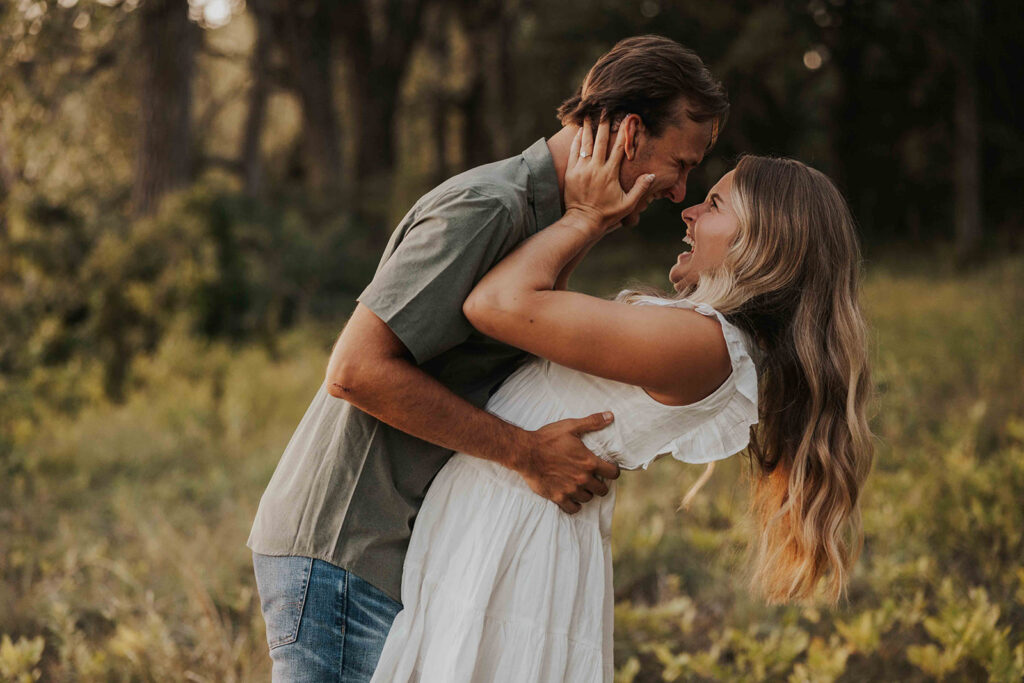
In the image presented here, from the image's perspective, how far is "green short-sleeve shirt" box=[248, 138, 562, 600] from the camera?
192cm

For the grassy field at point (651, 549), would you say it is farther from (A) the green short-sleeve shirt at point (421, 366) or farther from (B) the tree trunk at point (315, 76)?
(B) the tree trunk at point (315, 76)

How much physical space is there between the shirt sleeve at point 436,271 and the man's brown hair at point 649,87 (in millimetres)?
411

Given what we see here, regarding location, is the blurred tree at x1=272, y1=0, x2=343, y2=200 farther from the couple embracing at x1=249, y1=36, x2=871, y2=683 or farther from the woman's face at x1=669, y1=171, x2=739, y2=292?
the couple embracing at x1=249, y1=36, x2=871, y2=683

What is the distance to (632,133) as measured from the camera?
84.8 inches

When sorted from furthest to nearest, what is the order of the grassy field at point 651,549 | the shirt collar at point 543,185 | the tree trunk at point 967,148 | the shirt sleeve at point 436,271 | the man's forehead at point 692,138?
the tree trunk at point 967,148, the grassy field at point 651,549, the man's forehead at point 692,138, the shirt collar at point 543,185, the shirt sleeve at point 436,271

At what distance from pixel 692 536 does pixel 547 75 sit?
15774 millimetres

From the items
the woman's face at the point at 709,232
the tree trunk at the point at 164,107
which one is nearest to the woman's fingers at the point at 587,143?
the woman's face at the point at 709,232

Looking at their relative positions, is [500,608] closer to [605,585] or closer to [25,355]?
[605,585]

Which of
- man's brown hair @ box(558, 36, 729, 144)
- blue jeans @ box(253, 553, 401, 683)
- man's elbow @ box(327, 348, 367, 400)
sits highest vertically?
man's brown hair @ box(558, 36, 729, 144)

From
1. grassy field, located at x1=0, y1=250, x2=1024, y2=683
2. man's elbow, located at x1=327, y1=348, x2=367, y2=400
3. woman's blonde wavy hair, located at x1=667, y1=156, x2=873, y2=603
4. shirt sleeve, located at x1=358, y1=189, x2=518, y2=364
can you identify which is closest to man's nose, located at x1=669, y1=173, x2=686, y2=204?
woman's blonde wavy hair, located at x1=667, y1=156, x2=873, y2=603

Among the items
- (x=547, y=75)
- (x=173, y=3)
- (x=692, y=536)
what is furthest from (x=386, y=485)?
(x=547, y=75)

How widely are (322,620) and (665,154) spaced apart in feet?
4.45

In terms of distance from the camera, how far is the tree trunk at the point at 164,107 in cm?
1061

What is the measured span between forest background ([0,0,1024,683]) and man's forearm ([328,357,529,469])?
1.08 meters
